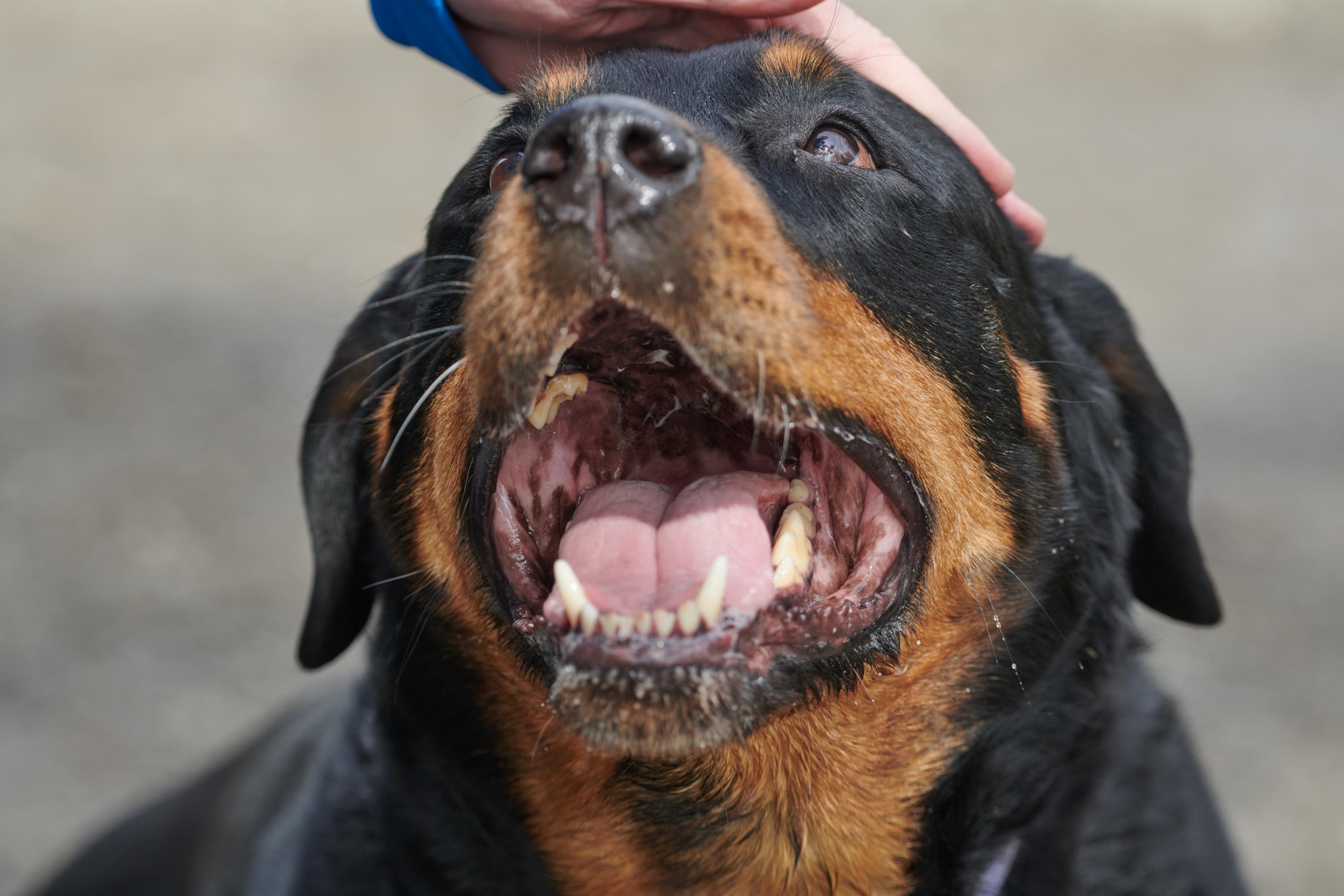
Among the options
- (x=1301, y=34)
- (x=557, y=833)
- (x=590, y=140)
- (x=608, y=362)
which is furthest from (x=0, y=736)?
(x=1301, y=34)

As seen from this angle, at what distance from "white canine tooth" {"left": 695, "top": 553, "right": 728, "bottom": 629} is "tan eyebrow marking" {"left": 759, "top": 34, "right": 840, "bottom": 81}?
0.95 m

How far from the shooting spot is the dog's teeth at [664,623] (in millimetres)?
1819

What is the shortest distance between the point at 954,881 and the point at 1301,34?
47.0 ft

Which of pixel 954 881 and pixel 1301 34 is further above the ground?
pixel 1301 34

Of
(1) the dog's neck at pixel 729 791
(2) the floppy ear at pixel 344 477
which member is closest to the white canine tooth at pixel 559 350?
(1) the dog's neck at pixel 729 791

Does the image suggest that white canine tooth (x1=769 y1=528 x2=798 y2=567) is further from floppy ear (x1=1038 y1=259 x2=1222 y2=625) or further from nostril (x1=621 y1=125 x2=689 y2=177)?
floppy ear (x1=1038 y1=259 x2=1222 y2=625)

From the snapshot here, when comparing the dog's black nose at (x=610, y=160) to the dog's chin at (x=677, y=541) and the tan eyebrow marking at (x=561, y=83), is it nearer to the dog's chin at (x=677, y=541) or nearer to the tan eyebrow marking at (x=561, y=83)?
the dog's chin at (x=677, y=541)

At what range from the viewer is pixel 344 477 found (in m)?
2.68

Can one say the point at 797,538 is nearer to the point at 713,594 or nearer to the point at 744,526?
the point at 744,526

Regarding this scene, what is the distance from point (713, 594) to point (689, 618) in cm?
5

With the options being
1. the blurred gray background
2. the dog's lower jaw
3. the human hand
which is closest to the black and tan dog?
the dog's lower jaw

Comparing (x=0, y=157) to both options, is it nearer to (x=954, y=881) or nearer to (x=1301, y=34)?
(x=954, y=881)

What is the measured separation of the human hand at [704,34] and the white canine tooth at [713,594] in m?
1.18

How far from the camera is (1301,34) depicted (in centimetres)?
1390
